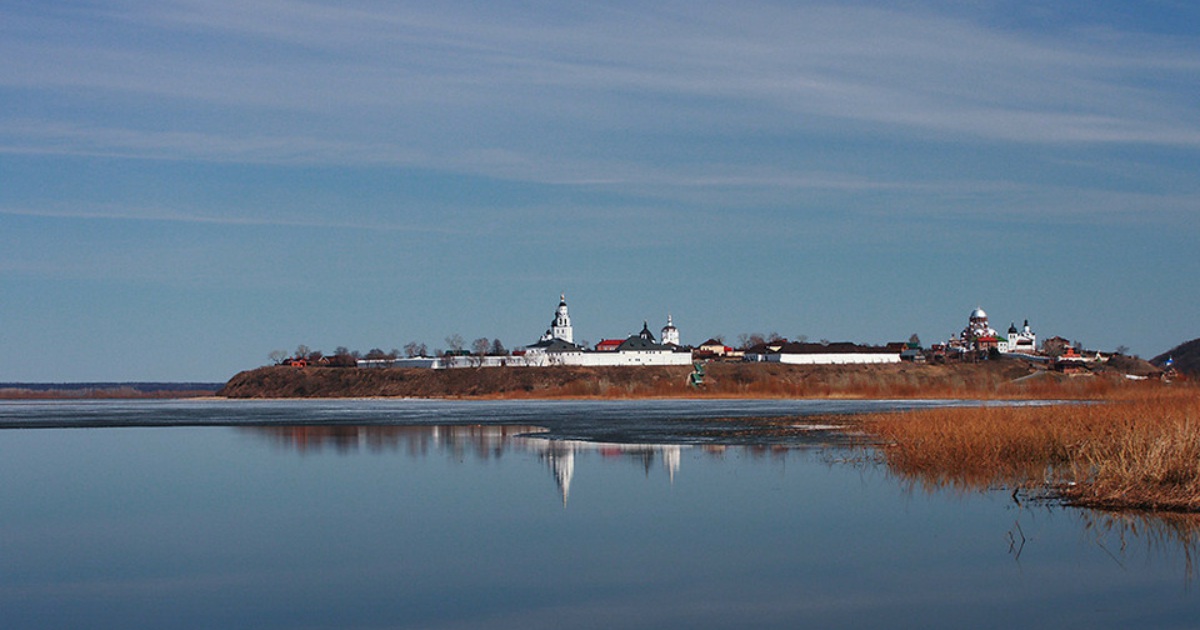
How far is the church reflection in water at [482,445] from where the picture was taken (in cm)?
3550

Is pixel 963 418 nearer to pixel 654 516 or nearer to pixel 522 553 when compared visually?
pixel 654 516

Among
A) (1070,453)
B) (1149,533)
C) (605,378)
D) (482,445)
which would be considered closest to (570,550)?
(1149,533)

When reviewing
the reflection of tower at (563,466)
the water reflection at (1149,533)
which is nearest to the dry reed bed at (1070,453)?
the water reflection at (1149,533)

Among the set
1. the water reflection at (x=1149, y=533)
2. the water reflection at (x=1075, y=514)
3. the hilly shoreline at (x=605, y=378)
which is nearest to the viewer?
the water reflection at (x=1149, y=533)

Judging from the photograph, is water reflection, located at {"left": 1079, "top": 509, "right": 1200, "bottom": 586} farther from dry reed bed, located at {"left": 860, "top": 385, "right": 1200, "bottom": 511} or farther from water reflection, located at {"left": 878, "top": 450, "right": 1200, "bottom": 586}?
dry reed bed, located at {"left": 860, "top": 385, "right": 1200, "bottom": 511}

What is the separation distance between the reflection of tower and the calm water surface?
0.13m

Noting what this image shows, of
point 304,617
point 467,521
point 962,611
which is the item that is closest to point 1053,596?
point 962,611

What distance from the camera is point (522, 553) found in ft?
63.0

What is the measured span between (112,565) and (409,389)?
164 m

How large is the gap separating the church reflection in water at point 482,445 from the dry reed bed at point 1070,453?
6.05 metres

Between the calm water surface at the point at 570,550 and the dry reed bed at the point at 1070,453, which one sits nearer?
the calm water surface at the point at 570,550

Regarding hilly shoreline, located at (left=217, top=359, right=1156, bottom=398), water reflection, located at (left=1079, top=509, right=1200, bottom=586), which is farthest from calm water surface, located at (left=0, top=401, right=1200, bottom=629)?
hilly shoreline, located at (left=217, top=359, right=1156, bottom=398)

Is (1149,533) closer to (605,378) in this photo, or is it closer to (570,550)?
(570,550)

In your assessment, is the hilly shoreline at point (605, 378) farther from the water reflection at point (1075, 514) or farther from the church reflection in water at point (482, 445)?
the water reflection at point (1075, 514)
